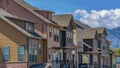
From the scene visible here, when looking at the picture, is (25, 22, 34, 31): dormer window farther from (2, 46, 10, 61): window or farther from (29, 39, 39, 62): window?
(2, 46, 10, 61): window

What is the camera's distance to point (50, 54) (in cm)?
6869

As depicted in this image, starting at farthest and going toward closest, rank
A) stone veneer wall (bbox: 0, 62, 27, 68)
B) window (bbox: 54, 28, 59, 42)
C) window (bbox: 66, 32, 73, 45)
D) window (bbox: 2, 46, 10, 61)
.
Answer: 1. window (bbox: 66, 32, 73, 45)
2. window (bbox: 54, 28, 59, 42)
3. window (bbox: 2, 46, 10, 61)
4. stone veneer wall (bbox: 0, 62, 27, 68)

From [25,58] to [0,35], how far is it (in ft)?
15.7

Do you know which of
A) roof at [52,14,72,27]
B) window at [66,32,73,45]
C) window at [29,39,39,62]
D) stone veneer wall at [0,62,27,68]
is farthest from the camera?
window at [66,32,73,45]

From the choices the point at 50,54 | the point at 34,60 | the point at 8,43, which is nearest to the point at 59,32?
the point at 50,54

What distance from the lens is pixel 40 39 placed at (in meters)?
65.4

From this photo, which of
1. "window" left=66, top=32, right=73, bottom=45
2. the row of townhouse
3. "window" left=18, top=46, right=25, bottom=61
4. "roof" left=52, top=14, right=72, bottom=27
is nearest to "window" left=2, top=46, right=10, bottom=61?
the row of townhouse

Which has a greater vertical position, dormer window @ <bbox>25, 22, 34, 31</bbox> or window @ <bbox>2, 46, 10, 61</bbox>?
dormer window @ <bbox>25, 22, 34, 31</bbox>

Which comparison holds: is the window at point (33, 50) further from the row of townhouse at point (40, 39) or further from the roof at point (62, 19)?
the roof at point (62, 19)

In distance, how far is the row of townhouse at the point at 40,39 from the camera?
5756 cm

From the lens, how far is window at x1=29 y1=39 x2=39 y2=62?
60487mm

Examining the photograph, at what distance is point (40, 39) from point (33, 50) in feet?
12.6

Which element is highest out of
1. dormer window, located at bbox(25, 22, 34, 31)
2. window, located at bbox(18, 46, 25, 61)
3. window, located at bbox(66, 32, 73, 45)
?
dormer window, located at bbox(25, 22, 34, 31)

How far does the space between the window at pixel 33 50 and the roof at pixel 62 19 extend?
13377 millimetres
